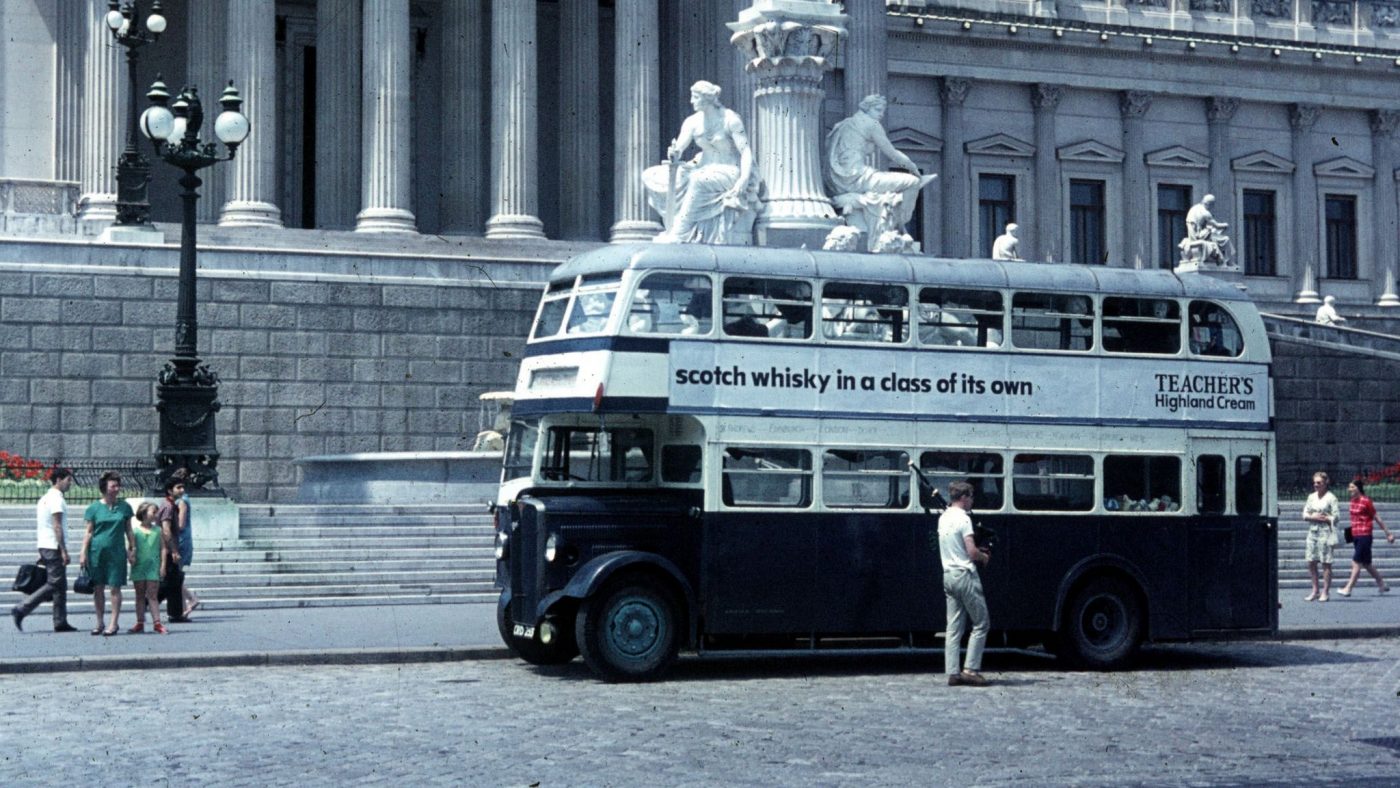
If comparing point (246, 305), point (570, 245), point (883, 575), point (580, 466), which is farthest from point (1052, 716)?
point (570, 245)

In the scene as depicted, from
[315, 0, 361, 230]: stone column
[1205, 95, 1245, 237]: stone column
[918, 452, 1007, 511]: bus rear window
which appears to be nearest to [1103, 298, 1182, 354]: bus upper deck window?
[918, 452, 1007, 511]: bus rear window

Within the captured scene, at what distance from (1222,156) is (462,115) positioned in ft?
87.7

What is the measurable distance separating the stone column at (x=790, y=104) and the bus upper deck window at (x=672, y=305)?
1595 cm

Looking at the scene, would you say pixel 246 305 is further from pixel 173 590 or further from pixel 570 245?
pixel 173 590

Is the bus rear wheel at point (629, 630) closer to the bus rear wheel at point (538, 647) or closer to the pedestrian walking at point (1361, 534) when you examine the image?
the bus rear wheel at point (538, 647)

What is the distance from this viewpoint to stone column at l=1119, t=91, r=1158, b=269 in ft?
220

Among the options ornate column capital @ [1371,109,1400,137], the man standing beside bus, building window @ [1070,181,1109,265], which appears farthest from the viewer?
ornate column capital @ [1371,109,1400,137]

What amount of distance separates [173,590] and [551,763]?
Result: 1238 centimetres

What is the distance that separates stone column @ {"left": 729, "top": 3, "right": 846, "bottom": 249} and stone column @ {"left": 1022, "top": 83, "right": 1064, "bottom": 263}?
90.0ft

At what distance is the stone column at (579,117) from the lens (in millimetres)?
54062

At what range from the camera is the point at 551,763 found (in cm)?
1573

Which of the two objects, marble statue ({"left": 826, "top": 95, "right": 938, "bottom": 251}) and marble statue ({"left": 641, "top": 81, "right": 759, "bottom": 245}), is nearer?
marble statue ({"left": 641, "top": 81, "right": 759, "bottom": 245})

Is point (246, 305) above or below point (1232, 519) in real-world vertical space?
above

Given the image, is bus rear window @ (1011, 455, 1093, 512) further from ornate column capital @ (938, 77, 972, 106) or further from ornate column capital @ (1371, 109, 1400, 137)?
ornate column capital @ (1371, 109, 1400, 137)
